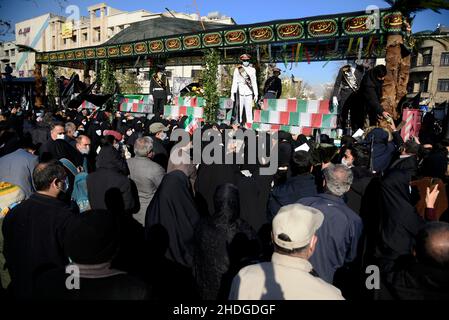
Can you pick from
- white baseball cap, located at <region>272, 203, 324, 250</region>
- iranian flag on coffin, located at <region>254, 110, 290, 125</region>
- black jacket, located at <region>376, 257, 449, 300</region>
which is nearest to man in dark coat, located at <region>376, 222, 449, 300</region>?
black jacket, located at <region>376, 257, 449, 300</region>

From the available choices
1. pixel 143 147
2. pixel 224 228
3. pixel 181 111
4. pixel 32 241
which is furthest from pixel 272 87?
pixel 32 241

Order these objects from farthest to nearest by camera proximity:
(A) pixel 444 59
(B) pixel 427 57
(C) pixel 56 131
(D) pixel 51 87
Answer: (B) pixel 427 57, (A) pixel 444 59, (D) pixel 51 87, (C) pixel 56 131

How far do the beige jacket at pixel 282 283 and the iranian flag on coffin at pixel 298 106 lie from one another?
885cm

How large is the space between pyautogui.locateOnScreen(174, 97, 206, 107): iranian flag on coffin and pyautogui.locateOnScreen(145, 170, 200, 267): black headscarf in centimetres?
1034

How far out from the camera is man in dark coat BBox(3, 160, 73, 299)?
8.94ft

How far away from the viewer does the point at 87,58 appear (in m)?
18.5

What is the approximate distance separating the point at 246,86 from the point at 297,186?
8362mm

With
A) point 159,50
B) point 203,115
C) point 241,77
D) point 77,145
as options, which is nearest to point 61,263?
point 77,145

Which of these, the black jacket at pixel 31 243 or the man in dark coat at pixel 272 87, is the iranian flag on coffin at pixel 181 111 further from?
the black jacket at pixel 31 243

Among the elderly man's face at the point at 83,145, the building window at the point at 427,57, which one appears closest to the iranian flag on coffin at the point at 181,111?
the elderly man's face at the point at 83,145

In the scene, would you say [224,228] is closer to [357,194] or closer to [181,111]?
[357,194]

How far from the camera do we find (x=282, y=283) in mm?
1904
